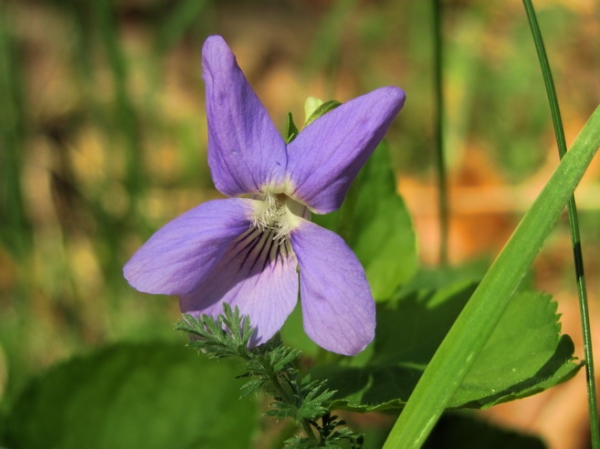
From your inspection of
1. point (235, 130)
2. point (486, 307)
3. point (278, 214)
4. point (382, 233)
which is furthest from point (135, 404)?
point (486, 307)

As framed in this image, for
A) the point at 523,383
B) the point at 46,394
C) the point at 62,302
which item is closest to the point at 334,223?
the point at 523,383

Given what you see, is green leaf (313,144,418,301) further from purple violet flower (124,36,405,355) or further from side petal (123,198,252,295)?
side petal (123,198,252,295)

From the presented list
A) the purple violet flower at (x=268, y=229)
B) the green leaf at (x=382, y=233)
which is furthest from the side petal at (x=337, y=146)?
the green leaf at (x=382, y=233)

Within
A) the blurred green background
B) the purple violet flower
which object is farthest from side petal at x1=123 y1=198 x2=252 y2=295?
the blurred green background

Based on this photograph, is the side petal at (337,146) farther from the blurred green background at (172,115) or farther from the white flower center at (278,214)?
the blurred green background at (172,115)

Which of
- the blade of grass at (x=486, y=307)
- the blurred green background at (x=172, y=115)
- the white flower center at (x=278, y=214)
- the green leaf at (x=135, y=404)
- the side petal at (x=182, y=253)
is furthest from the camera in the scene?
the blurred green background at (x=172, y=115)

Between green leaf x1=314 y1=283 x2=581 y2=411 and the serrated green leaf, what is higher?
the serrated green leaf

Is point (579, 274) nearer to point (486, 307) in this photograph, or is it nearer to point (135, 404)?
point (486, 307)
